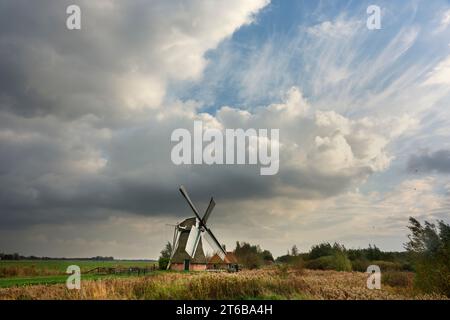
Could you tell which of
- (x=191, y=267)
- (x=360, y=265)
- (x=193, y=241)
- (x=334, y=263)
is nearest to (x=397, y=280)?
(x=334, y=263)

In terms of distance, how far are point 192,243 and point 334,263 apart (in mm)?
21053

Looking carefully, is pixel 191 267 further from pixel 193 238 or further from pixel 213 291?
pixel 213 291

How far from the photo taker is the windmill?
5675 centimetres

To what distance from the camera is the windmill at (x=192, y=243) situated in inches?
2234

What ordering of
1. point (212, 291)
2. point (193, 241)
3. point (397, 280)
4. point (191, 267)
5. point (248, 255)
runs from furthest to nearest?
point (248, 255)
point (193, 241)
point (191, 267)
point (397, 280)
point (212, 291)

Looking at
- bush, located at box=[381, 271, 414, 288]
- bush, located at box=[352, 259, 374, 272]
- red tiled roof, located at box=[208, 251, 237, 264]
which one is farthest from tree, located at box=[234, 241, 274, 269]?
bush, located at box=[381, 271, 414, 288]

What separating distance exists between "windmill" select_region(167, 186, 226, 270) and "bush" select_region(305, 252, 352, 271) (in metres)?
14.9

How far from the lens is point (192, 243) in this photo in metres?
57.8

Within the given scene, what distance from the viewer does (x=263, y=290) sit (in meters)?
19.7

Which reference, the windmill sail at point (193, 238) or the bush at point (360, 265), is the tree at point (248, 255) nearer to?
the windmill sail at point (193, 238)

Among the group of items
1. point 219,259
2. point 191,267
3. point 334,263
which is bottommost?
point 191,267

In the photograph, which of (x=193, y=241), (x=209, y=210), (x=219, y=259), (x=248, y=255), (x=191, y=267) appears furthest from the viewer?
(x=248, y=255)
